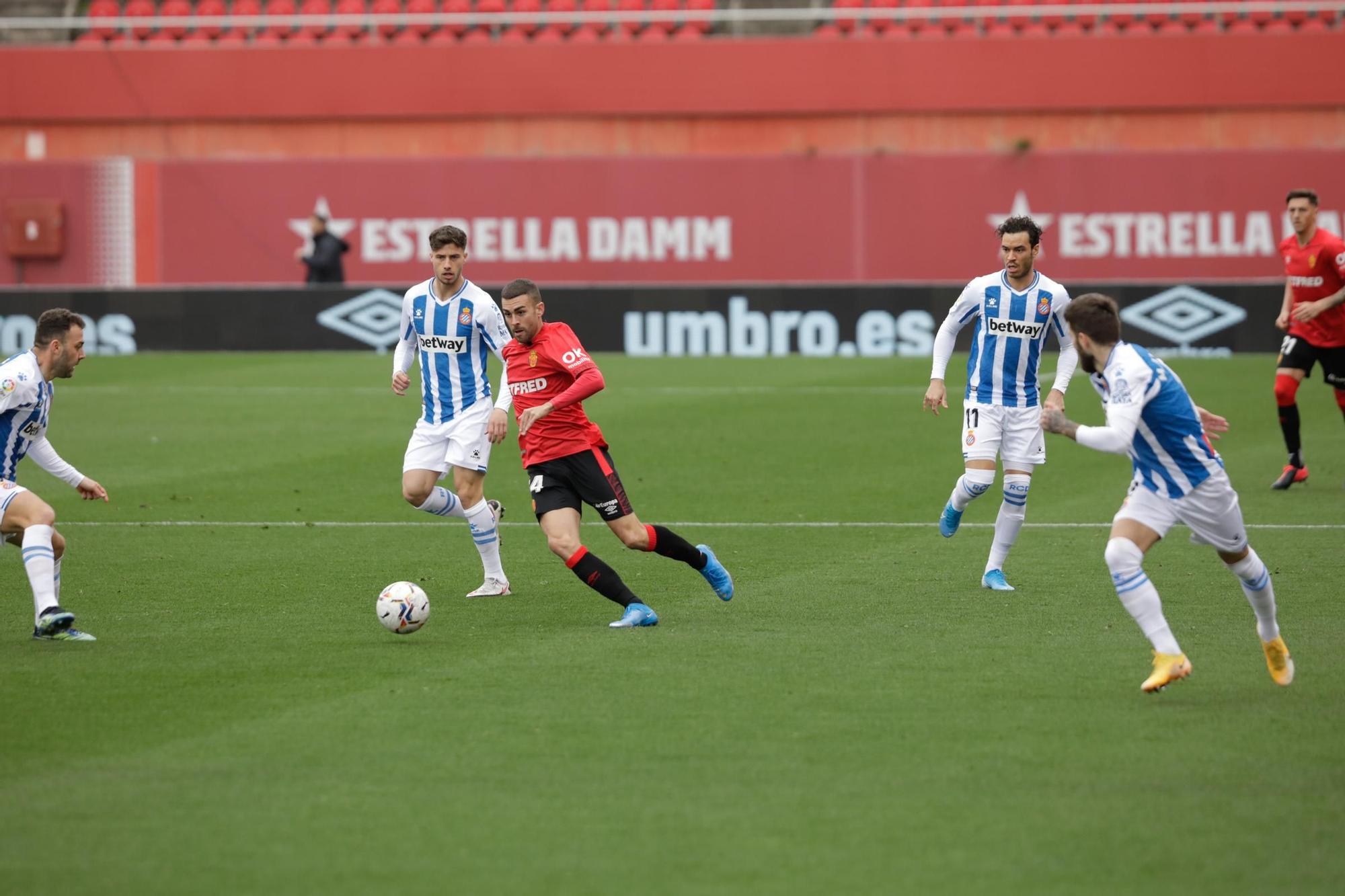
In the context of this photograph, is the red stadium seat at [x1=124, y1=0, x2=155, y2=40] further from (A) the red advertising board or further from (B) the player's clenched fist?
(B) the player's clenched fist

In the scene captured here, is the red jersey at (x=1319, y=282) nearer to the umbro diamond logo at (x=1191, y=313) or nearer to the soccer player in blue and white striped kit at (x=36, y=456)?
the soccer player in blue and white striped kit at (x=36, y=456)

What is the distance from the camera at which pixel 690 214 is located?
2814cm

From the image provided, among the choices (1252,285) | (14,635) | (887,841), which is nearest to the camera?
(887,841)

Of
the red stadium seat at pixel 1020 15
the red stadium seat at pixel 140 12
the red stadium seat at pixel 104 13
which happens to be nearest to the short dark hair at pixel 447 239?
the red stadium seat at pixel 1020 15

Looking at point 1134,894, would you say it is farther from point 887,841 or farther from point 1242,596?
point 1242,596

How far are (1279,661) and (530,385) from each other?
3695 mm

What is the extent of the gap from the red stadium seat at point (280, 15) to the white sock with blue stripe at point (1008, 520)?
2280cm

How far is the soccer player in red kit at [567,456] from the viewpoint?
7.77 metres

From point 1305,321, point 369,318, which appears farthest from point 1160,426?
point 369,318

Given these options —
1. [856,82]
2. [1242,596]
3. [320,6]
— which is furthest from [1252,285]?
[320,6]

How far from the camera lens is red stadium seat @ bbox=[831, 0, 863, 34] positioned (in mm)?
A: 27531

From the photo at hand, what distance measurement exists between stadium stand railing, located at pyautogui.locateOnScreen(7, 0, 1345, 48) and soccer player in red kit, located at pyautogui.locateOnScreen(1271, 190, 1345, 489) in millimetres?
15525

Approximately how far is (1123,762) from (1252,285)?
17351 millimetres

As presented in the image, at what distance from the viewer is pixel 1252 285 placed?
21469 millimetres
